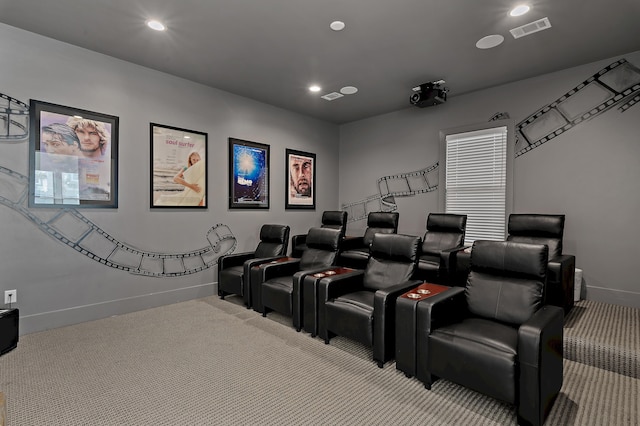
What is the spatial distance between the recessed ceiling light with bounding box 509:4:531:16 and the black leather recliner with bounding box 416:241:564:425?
210cm

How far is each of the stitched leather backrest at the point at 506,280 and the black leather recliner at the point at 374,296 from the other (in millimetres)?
543

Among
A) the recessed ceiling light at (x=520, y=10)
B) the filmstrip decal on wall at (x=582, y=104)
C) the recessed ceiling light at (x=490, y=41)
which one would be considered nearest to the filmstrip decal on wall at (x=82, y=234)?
the recessed ceiling light at (x=490, y=41)

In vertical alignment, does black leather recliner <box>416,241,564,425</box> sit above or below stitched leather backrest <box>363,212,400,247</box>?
below

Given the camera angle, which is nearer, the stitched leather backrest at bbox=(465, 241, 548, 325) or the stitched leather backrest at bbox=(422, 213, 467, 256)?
the stitched leather backrest at bbox=(465, 241, 548, 325)

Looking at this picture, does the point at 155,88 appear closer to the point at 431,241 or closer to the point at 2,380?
the point at 2,380

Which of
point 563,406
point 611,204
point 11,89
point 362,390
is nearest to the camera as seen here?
point 563,406

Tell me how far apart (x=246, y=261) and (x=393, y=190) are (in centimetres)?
309

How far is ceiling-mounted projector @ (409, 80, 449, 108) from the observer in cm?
457

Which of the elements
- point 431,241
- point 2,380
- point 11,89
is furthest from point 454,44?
point 2,380

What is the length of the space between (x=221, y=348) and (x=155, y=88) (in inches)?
132

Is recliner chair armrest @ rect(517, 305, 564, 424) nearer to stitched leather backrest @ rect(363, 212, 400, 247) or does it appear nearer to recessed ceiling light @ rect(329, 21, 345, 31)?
recessed ceiling light @ rect(329, 21, 345, 31)

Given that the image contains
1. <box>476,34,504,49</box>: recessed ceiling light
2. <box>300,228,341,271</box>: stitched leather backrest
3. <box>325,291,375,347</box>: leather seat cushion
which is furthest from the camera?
<box>300,228,341,271</box>: stitched leather backrest

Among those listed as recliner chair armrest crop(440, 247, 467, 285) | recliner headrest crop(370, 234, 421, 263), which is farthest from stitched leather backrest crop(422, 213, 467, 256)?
recliner headrest crop(370, 234, 421, 263)

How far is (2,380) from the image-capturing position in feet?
7.86
